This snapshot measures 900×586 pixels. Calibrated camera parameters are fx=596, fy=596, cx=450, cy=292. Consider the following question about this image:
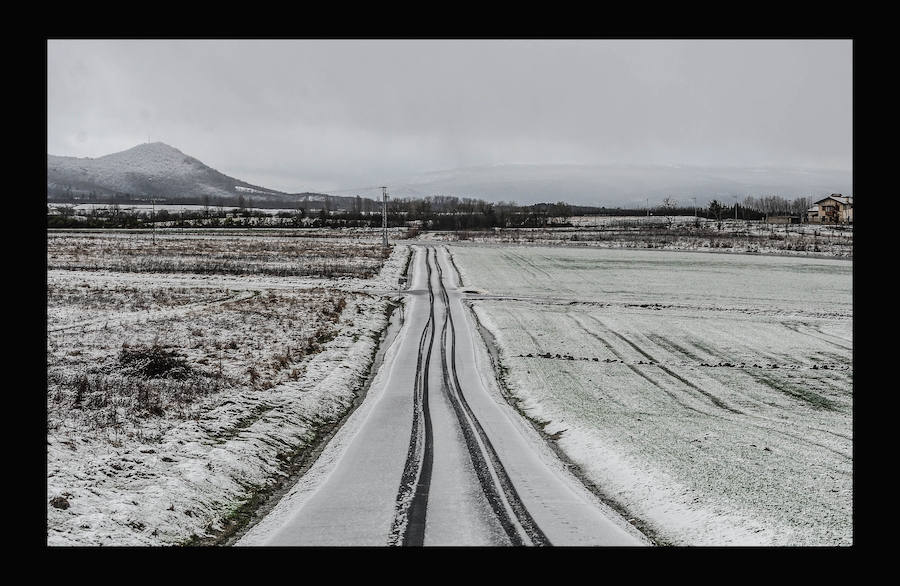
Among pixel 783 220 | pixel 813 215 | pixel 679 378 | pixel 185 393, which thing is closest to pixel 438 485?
pixel 185 393

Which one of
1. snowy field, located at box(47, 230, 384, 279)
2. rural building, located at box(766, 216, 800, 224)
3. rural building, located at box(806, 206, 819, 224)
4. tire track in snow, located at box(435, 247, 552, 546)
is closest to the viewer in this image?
tire track in snow, located at box(435, 247, 552, 546)

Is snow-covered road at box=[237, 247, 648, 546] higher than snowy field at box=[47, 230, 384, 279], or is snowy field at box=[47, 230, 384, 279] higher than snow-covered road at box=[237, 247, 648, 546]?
snowy field at box=[47, 230, 384, 279]

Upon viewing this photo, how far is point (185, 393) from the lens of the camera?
1689cm

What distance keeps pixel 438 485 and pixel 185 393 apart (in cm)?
960

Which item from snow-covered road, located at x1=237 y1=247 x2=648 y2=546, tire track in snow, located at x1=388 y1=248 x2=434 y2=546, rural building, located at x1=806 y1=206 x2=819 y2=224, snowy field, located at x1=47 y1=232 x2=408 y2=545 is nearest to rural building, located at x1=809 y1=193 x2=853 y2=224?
rural building, located at x1=806 y1=206 x2=819 y2=224

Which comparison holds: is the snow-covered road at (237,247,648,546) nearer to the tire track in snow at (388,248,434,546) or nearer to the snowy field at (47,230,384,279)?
the tire track in snow at (388,248,434,546)

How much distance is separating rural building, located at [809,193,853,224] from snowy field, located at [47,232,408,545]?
14649 cm

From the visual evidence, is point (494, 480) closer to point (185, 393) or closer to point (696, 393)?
Answer: point (185, 393)

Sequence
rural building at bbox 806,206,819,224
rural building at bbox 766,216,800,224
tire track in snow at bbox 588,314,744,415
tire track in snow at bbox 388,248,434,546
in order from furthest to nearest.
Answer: rural building at bbox 806,206,819,224 → rural building at bbox 766,216,800,224 → tire track in snow at bbox 588,314,744,415 → tire track in snow at bbox 388,248,434,546

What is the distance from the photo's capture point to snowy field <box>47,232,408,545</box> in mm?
9727

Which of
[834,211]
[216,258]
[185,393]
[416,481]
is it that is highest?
[834,211]

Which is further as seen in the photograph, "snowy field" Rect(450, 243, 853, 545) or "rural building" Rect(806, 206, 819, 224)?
"rural building" Rect(806, 206, 819, 224)

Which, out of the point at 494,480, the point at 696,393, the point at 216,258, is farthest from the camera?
the point at 216,258

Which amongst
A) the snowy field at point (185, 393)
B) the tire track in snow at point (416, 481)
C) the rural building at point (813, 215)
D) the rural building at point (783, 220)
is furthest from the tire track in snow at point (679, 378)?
the rural building at point (813, 215)
